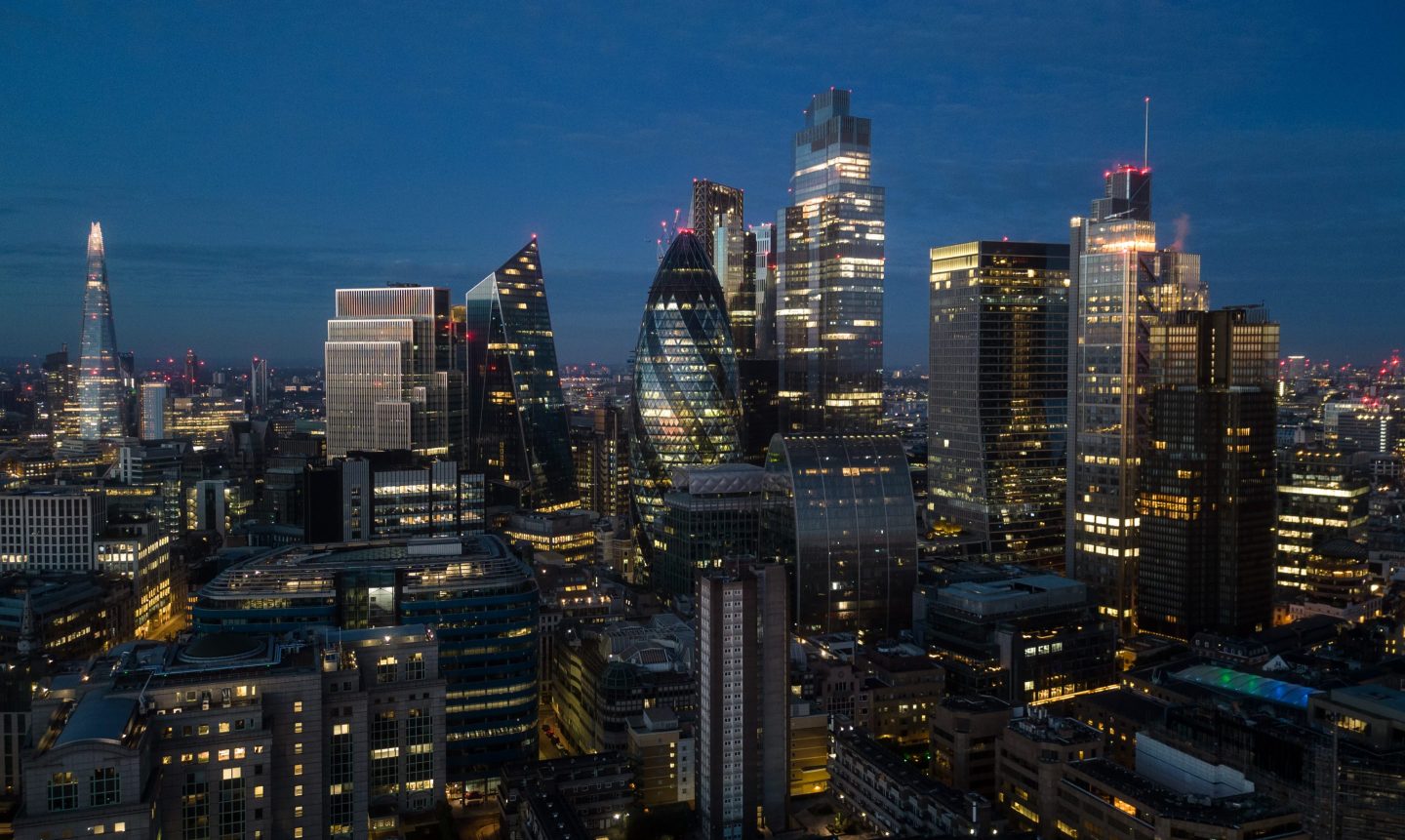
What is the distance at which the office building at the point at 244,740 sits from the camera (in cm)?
5872

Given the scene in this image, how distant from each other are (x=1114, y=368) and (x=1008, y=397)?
2612 centimetres

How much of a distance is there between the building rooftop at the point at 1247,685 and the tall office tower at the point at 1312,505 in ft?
227

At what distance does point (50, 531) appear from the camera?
141375 mm

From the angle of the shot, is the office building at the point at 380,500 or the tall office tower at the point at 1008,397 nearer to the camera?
the office building at the point at 380,500

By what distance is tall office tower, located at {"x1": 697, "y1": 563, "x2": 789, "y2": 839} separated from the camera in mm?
83312

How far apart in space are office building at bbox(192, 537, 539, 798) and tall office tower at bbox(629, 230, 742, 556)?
72937 millimetres

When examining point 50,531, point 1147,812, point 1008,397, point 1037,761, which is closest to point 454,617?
point 1037,761

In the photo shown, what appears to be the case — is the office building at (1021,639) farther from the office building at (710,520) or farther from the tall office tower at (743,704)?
the tall office tower at (743,704)

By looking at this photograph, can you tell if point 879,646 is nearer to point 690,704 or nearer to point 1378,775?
point 690,704

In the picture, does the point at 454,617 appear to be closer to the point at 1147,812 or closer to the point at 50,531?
the point at 1147,812

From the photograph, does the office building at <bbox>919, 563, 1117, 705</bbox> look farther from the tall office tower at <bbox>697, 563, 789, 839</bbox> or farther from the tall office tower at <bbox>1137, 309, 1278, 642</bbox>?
the tall office tower at <bbox>697, 563, 789, 839</bbox>

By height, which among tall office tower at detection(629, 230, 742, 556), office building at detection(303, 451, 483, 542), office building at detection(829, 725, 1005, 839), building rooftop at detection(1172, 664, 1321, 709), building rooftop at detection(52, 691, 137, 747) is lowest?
office building at detection(829, 725, 1005, 839)

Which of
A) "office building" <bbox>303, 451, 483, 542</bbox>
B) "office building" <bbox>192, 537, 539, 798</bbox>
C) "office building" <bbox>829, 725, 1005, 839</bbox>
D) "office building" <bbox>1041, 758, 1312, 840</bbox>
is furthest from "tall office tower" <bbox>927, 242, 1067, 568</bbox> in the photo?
"office building" <bbox>192, 537, 539, 798</bbox>

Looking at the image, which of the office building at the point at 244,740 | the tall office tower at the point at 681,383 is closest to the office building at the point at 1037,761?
the office building at the point at 244,740
